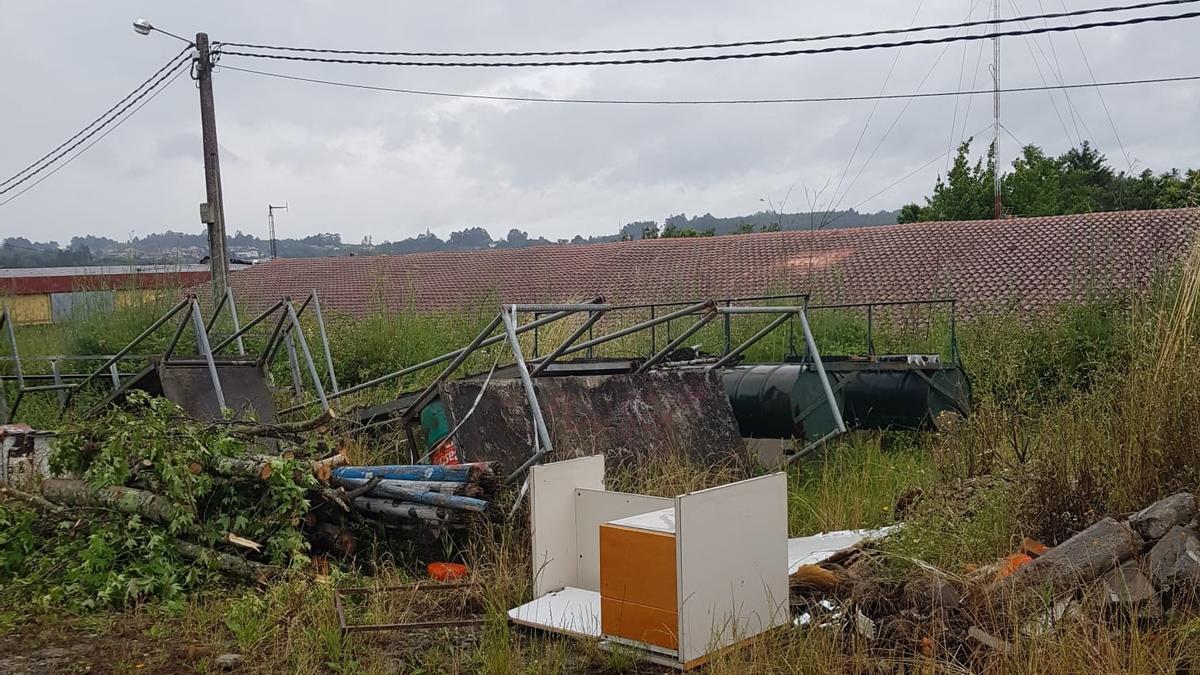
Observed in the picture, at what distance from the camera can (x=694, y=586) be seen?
463 cm

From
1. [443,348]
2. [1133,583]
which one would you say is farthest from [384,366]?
[1133,583]

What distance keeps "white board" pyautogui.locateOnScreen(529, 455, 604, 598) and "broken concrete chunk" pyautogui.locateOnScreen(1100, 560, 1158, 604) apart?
280cm

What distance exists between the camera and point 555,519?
19.1ft

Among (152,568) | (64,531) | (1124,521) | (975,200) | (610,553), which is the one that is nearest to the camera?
(610,553)

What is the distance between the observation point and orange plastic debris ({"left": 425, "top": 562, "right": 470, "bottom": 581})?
21.3 feet

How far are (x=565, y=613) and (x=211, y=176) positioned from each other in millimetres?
12978

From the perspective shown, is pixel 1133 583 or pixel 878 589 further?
pixel 878 589

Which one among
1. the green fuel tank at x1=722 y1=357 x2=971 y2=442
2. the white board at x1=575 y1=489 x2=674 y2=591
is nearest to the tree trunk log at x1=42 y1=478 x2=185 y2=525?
the white board at x1=575 y1=489 x2=674 y2=591

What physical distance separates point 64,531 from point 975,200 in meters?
46.7

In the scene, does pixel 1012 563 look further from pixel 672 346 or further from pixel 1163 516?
pixel 672 346

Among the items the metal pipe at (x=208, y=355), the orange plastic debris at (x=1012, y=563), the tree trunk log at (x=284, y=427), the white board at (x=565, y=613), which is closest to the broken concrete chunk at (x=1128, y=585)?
the orange plastic debris at (x=1012, y=563)

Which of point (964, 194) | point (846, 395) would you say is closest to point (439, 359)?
point (846, 395)

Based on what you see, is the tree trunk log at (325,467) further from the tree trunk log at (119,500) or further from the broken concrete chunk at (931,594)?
the broken concrete chunk at (931,594)

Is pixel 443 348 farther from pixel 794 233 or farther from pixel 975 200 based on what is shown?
pixel 975 200
